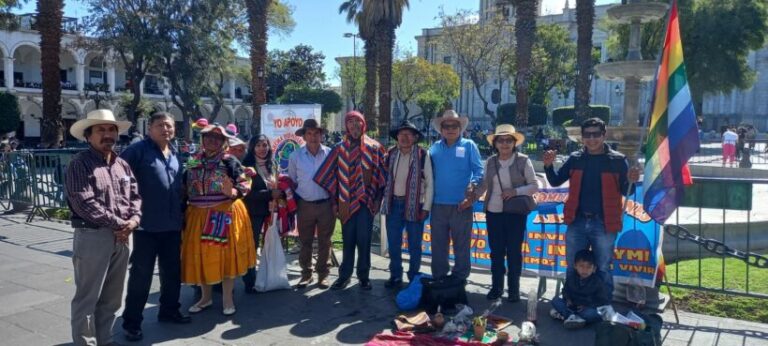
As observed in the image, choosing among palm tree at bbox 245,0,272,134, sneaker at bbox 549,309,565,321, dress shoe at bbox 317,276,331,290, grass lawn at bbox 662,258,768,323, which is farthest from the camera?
palm tree at bbox 245,0,272,134

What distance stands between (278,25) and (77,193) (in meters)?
32.8

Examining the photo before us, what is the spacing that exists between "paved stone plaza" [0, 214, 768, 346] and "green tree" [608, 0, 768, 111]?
28943 mm

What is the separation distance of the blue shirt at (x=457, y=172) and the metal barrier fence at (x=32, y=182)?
743 centimetres

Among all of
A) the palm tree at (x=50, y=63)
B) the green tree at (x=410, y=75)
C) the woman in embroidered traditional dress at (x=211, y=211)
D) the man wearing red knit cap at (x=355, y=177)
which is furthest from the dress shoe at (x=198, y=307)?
the green tree at (x=410, y=75)

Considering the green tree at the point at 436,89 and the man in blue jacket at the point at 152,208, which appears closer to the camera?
the man in blue jacket at the point at 152,208

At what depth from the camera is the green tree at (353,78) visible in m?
48.9

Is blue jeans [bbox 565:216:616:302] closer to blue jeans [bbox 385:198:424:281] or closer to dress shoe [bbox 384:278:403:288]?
blue jeans [bbox 385:198:424:281]

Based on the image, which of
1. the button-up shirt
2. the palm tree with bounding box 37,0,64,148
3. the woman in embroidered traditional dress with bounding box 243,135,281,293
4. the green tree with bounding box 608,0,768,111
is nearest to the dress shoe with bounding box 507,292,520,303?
the woman in embroidered traditional dress with bounding box 243,135,281,293

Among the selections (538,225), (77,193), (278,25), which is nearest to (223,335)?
(77,193)

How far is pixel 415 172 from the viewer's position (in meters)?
5.76

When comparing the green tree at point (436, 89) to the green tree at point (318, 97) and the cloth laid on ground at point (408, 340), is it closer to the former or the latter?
the green tree at point (318, 97)

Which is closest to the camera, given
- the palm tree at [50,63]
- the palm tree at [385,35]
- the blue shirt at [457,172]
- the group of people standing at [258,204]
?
A: the group of people standing at [258,204]

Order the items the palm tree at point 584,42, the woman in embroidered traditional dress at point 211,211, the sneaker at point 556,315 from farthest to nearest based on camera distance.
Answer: the palm tree at point 584,42 → the sneaker at point 556,315 → the woman in embroidered traditional dress at point 211,211

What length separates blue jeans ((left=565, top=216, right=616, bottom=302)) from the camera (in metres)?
5.10
